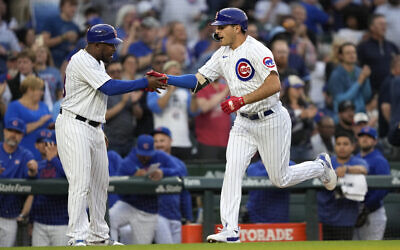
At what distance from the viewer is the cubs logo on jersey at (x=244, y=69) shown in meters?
6.45

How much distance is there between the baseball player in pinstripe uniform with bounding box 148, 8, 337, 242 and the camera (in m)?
6.31

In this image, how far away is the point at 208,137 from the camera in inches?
383

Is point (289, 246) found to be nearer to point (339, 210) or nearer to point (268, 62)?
point (268, 62)

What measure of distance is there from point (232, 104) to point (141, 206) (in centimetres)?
247

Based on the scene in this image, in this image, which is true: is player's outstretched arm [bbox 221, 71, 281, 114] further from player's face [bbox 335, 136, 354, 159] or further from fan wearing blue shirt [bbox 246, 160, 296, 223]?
player's face [bbox 335, 136, 354, 159]

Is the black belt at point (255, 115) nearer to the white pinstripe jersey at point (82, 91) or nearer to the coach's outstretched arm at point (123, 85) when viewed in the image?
the coach's outstretched arm at point (123, 85)

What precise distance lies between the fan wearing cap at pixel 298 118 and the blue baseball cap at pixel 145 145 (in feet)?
6.25

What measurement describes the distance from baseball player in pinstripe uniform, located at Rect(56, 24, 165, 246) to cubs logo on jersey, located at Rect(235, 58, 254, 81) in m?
0.60

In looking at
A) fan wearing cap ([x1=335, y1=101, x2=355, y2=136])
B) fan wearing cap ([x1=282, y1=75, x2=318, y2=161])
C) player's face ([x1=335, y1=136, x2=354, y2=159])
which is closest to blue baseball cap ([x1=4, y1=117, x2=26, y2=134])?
fan wearing cap ([x1=282, y1=75, x2=318, y2=161])

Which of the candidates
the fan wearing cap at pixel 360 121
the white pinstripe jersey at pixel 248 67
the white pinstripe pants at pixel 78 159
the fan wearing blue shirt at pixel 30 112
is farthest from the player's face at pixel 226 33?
the fan wearing cap at pixel 360 121

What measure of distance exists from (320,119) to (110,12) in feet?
13.6

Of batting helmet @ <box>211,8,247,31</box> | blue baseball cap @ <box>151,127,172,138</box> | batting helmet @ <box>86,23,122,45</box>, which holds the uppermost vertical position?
batting helmet @ <box>211,8,247,31</box>

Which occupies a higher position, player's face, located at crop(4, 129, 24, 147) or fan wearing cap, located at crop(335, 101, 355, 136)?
fan wearing cap, located at crop(335, 101, 355, 136)

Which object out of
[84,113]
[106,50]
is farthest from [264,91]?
[84,113]
